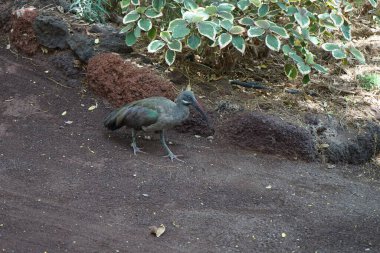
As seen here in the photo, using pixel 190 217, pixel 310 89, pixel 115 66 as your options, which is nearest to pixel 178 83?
pixel 115 66

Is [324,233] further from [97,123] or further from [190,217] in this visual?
[97,123]

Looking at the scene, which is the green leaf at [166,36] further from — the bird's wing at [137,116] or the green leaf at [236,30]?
the bird's wing at [137,116]

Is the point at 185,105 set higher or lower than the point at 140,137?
higher

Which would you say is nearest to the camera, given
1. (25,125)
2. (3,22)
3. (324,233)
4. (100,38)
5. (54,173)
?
(324,233)

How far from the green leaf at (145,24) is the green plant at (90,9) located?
1092 mm

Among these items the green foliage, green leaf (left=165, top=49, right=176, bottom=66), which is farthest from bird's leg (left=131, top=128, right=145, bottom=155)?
the green foliage

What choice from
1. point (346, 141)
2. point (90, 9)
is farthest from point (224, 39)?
point (90, 9)

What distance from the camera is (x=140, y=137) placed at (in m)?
5.40

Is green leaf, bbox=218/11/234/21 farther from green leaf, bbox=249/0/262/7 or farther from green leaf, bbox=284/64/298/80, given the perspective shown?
green leaf, bbox=284/64/298/80

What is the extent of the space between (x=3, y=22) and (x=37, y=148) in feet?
7.74

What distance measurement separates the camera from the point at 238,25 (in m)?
5.52

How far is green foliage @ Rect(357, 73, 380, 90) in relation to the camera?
6.41 metres

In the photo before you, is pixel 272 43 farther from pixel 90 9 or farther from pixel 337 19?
pixel 90 9

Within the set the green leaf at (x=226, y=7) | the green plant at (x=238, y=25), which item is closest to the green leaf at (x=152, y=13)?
the green plant at (x=238, y=25)
